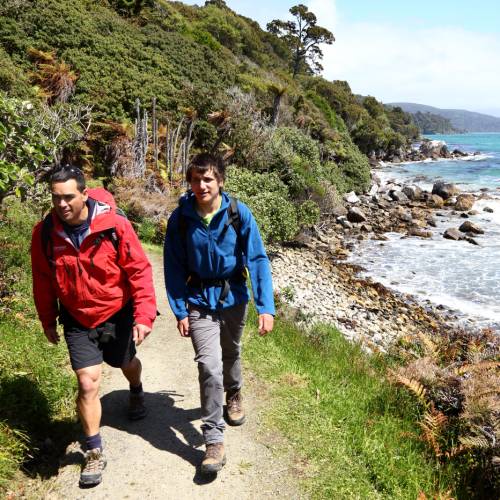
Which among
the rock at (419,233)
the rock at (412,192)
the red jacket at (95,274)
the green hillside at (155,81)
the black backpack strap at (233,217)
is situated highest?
the green hillside at (155,81)

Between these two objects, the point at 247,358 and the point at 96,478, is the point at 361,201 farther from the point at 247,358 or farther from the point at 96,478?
the point at 96,478

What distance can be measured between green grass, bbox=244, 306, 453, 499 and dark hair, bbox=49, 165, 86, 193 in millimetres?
2701

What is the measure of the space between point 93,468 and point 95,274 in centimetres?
148

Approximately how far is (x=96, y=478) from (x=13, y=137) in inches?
141

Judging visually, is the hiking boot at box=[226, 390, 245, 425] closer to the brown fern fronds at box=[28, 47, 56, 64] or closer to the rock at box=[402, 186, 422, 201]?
the brown fern fronds at box=[28, 47, 56, 64]

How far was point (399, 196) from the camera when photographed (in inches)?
1157

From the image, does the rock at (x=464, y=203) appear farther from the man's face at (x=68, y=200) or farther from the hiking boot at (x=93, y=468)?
the man's face at (x=68, y=200)

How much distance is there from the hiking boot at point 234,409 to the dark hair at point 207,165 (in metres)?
1.99

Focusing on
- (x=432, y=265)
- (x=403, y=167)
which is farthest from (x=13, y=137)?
(x=403, y=167)

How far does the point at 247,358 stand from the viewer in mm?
5223

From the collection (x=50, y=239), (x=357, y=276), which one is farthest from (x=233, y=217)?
(x=357, y=276)

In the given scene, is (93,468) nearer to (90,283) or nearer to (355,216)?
(90,283)

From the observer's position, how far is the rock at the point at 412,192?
30.0 metres

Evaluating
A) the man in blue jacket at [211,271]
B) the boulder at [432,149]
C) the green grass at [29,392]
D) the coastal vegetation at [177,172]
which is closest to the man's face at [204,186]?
the man in blue jacket at [211,271]
